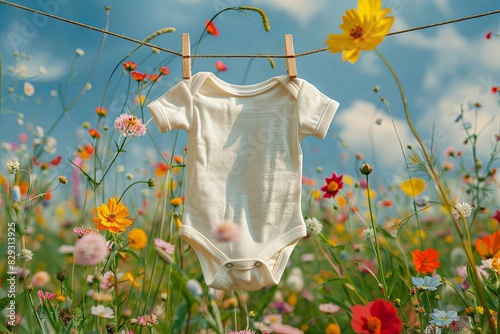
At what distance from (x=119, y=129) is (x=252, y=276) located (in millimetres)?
501

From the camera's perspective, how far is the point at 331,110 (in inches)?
58.4

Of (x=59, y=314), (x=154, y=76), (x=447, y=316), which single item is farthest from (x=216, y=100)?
(x=447, y=316)

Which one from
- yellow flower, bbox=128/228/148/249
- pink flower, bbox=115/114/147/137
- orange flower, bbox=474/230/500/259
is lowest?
yellow flower, bbox=128/228/148/249

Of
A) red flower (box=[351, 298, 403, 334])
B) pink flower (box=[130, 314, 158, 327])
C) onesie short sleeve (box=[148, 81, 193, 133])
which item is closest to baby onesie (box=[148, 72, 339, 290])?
onesie short sleeve (box=[148, 81, 193, 133])

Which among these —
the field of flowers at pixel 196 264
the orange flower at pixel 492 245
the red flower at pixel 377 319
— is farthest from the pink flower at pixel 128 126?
the orange flower at pixel 492 245

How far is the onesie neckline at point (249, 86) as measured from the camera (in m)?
1.50

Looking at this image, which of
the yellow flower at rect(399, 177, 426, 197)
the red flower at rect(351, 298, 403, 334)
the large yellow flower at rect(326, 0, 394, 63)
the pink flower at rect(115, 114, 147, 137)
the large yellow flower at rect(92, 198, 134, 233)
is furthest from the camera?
the yellow flower at rect(399, 177, 426, 197)

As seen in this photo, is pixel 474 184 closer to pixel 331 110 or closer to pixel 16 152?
pixel 331 110

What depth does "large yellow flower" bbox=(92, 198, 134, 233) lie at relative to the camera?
1275mm

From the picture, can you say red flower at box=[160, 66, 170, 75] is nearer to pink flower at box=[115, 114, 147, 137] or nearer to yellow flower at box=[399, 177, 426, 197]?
pink flower at box=[115, 114, 147, 137]

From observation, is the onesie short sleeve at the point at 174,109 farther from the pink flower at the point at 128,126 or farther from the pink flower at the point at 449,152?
the pink flower at the point at 449,152

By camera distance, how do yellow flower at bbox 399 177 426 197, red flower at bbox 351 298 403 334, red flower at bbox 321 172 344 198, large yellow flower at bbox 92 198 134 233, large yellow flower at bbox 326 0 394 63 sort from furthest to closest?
yellow flower at bbox 399 177 426 197
red flower at bbox 321 172 344 198
large yellow flower at bbox 92 198 134 233
large yellow flower at bbox 326 0 394 63
red flower at bbox 351 298 403 334

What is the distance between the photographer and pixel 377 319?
95cm

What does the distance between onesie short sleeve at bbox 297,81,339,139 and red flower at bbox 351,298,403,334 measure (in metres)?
0.61
